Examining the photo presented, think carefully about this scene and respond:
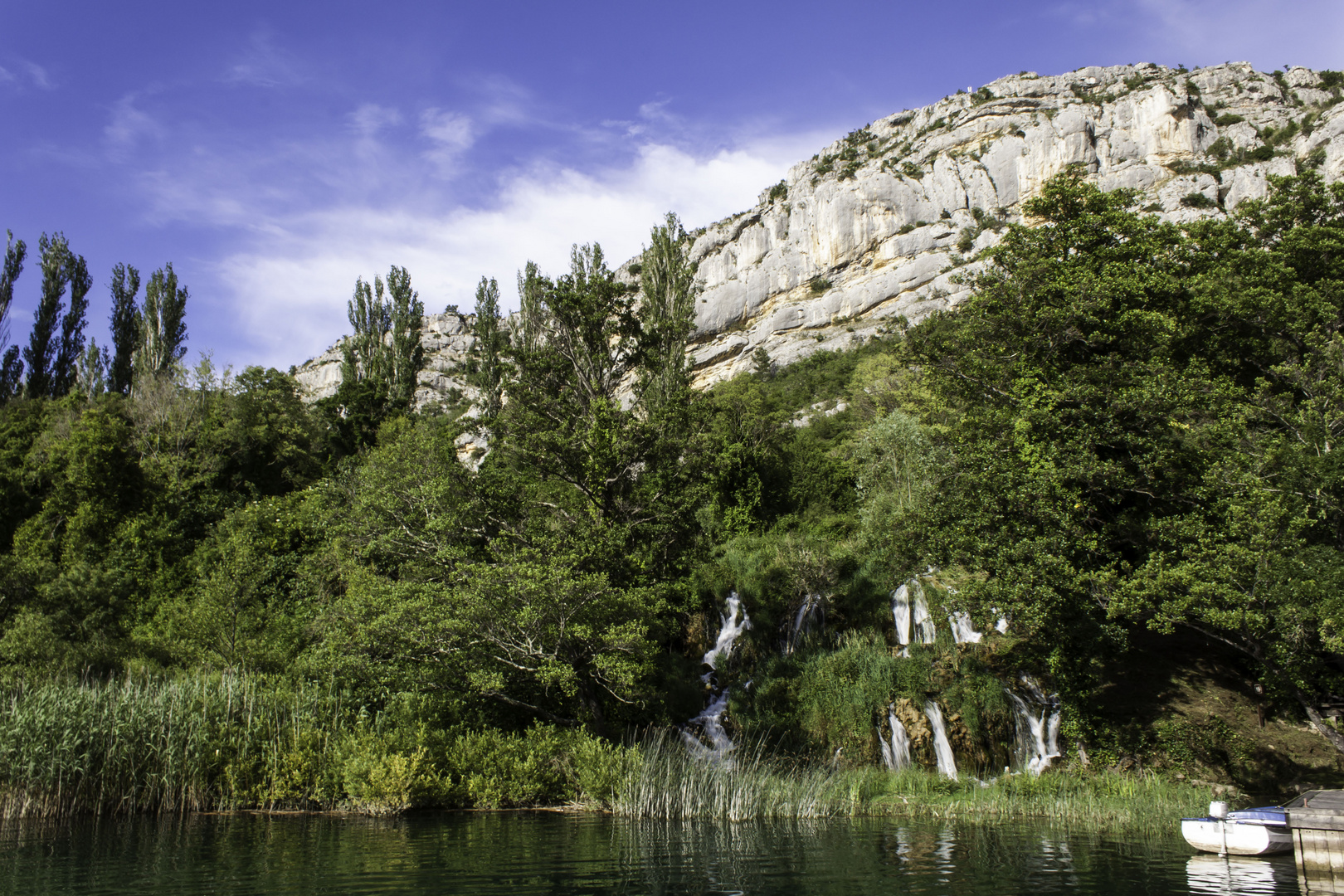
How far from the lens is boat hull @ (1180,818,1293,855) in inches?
473

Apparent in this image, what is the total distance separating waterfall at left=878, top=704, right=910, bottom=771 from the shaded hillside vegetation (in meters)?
0.29

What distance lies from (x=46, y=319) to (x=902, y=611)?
56718 millimetres

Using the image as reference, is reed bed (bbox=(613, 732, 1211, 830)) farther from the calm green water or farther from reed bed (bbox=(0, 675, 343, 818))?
reed bed (bbox=(0, 675, 343, 818))

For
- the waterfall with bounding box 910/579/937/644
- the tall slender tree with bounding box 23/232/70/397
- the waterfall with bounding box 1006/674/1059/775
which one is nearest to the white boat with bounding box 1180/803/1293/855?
the waterfall with bounding box 1006/674/1059/775

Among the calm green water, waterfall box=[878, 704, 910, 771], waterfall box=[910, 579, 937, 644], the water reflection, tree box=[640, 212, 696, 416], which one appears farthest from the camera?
tree box=[640, 212, 696, 416]

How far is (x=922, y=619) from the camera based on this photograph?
26281mm

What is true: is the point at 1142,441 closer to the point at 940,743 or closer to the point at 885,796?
the point at 940,743

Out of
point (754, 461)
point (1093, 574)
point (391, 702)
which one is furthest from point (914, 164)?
point (391, 702)

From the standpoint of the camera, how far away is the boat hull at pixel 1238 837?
1201 centimetres

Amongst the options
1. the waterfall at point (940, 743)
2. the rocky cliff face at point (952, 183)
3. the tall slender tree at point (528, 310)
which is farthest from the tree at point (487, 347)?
the waterfall at point (940, 743)

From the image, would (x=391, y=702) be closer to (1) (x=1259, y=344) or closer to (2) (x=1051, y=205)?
(2) (x=1051, y=205)

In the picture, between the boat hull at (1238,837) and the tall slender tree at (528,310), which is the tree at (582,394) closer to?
the tall slender tree at (528,310)

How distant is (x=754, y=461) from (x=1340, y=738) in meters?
24.4

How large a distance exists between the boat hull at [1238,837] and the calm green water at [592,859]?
1.06 ft
